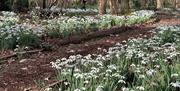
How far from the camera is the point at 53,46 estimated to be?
13312mm

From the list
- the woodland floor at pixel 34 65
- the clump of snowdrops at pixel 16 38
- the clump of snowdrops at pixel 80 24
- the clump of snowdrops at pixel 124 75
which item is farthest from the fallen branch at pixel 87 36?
the clump of snowdrops at pixel 124 75

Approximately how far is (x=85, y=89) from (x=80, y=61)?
2025 mm

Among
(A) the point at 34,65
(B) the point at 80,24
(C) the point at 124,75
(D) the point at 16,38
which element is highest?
(C) the point at 124,75

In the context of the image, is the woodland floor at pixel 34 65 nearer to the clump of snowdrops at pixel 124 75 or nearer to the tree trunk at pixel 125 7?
the clump of snowdrops at pixel 124 75

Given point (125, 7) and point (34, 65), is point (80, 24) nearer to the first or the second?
point (34, 65)

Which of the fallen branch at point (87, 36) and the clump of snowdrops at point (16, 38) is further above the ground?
the clump of snowdrops at point (16, 38)

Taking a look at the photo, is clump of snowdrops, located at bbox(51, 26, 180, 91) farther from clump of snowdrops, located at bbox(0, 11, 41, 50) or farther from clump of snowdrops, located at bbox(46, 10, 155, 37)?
clump of snowdrops, located at bbox(46, 10, 155, 37)

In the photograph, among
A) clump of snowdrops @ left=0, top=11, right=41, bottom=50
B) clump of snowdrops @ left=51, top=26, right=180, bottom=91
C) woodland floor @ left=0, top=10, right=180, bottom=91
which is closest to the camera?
clump of snowdrops @ left=51, top=26, right=180, bottom=91

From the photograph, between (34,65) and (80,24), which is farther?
(80,24)

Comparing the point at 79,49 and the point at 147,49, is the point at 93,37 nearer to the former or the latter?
the point at 79,49

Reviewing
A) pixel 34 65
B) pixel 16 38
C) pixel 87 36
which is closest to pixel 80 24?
pixel 87 36

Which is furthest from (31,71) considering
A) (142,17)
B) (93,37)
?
(142,17)

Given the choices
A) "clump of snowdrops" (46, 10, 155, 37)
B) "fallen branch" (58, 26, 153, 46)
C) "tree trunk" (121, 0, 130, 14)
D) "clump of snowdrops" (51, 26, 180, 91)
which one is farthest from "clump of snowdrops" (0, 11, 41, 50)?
"tree trunk" (121, 0, 130, 14)

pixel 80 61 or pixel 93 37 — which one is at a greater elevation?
pixel 80 61
